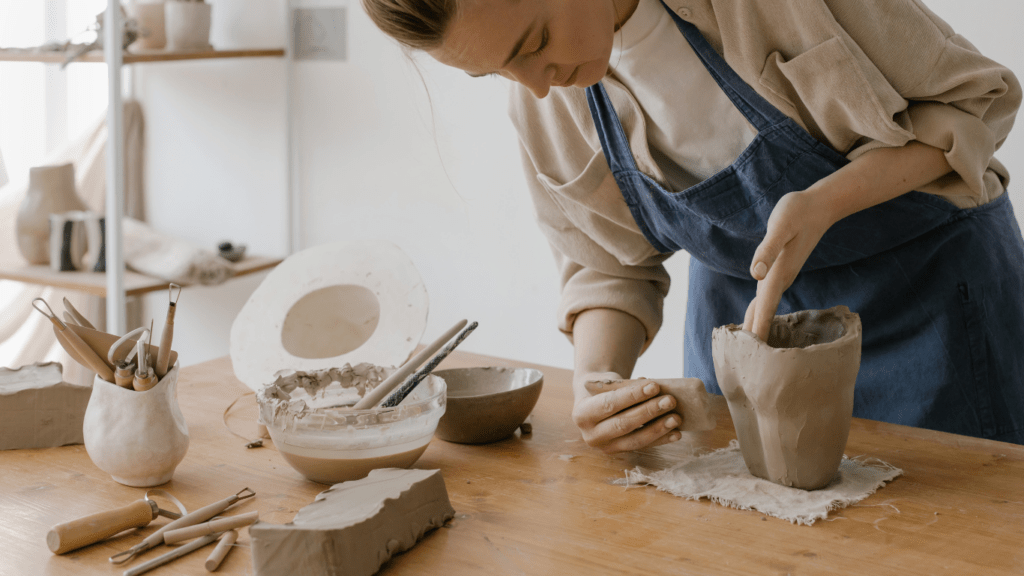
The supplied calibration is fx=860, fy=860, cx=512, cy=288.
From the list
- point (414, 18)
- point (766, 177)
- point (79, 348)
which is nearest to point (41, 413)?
point (79, 348)

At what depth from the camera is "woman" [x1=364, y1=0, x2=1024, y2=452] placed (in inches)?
40.4

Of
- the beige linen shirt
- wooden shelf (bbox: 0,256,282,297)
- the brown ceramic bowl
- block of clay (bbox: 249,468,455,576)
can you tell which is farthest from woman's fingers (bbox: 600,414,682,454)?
wooden shelf (bbox: 0,256,282,297)

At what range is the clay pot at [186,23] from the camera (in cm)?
281

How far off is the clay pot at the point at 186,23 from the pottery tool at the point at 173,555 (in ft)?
7.85

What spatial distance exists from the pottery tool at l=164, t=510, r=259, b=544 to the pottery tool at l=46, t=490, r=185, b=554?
0.17ft

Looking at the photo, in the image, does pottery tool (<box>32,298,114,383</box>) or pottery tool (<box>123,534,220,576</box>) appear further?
pottery tool (<box>32,298,114,383</box>)

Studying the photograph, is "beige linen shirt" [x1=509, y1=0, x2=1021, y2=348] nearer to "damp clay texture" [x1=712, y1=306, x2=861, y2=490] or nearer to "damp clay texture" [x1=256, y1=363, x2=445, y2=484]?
"damp clay texture" [x1=712, y1=306, x2=861, y2=490]

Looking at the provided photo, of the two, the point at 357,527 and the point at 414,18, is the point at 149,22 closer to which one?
the point at 414,18

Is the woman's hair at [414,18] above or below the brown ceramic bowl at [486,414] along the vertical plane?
above

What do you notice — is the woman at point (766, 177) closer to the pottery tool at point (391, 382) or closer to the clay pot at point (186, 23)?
the pottery tool at point (391, 382)

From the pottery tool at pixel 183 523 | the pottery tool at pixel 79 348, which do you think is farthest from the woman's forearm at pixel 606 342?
the pottery tool at pixel 79 348

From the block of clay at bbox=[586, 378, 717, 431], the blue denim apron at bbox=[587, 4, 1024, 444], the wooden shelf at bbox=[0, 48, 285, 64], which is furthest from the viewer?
the wooden shelf at bbox=[0, 48, 285, 64]

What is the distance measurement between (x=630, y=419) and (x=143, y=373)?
563 mm

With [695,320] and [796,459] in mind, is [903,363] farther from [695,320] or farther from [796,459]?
[796,459]
